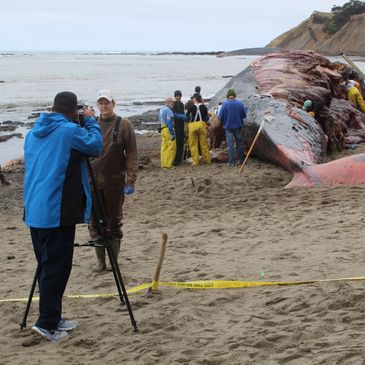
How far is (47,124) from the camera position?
4.98 m

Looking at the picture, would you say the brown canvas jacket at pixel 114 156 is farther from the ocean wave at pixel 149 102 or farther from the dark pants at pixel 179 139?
the ocean wave at pixel 149 102

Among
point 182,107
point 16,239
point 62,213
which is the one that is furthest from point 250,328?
point 182,107

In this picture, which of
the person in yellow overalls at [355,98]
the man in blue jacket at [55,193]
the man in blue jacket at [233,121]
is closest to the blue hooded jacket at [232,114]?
the man in blue jacket at [233,121]

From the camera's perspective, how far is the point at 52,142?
495 cm

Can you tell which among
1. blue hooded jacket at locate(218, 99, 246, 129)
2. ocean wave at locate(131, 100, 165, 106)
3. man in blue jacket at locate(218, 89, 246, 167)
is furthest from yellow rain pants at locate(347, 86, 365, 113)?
ocean wave at locate(131, 100, 165, 106)

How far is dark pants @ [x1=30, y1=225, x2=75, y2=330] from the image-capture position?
4984mm

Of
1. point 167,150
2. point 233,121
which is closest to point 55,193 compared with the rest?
point 233,121

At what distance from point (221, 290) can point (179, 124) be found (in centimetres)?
973

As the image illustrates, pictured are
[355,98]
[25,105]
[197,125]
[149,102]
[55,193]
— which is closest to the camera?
[55,193]

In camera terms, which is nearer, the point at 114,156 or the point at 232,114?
the point at 114,156

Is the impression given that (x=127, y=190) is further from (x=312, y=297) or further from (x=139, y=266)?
(x=312, y=297)

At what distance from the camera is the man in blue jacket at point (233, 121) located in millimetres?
14568

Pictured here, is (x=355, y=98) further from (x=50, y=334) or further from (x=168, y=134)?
(x=50, y=334)

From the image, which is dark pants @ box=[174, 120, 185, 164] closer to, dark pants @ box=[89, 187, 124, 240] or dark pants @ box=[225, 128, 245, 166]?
dark pants @ box=[225, 128, 245, 166]
